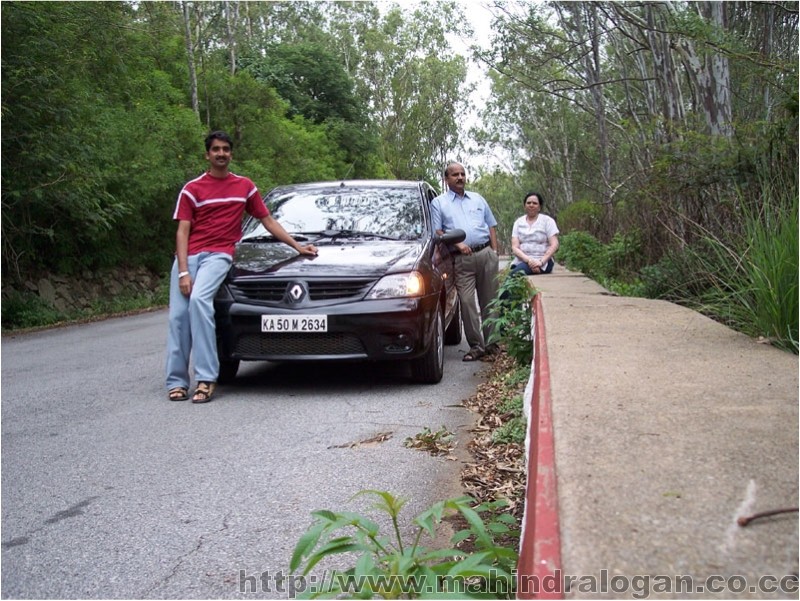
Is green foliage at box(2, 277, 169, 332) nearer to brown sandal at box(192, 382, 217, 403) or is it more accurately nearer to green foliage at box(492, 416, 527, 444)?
brown sandal at box(192, 382, 217, 403)

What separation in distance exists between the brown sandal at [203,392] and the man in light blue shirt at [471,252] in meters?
2.75

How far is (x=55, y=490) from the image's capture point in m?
3.94

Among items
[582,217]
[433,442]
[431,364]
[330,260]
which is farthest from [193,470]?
[582,217]

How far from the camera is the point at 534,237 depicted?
955 cm

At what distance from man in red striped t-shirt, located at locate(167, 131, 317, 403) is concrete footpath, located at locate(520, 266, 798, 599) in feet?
9.70

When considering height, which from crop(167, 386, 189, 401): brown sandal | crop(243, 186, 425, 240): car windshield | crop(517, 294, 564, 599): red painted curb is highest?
crop(243, 186, 425, 240): car windshield

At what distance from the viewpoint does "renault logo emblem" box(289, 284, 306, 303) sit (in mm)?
6027

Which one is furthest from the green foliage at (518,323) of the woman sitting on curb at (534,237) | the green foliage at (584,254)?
the green foliage at (584,254)

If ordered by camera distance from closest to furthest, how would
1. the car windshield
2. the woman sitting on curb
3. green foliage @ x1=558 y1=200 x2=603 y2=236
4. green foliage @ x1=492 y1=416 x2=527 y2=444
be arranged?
green foliage @ x1=492 y1=416 x2=527 y2=444
the car windshield
the woman sitting on curb
green foliage @ x1=558 y1=200 x2=603 y2=236

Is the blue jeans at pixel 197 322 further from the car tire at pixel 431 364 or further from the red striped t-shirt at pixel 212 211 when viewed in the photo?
the car tire at pixel 431 364

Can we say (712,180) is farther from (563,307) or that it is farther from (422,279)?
(422,279)

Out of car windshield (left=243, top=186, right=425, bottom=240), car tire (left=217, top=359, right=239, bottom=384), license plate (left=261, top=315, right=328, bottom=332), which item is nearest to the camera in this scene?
license plate (left=261, top=315, right=328, bottom=332)

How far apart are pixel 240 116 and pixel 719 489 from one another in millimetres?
27590

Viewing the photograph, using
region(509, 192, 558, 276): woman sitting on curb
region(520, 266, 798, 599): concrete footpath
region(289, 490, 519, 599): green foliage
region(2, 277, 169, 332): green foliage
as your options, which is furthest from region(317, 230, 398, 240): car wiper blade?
region(2, 277, 169, 332): green foliage
